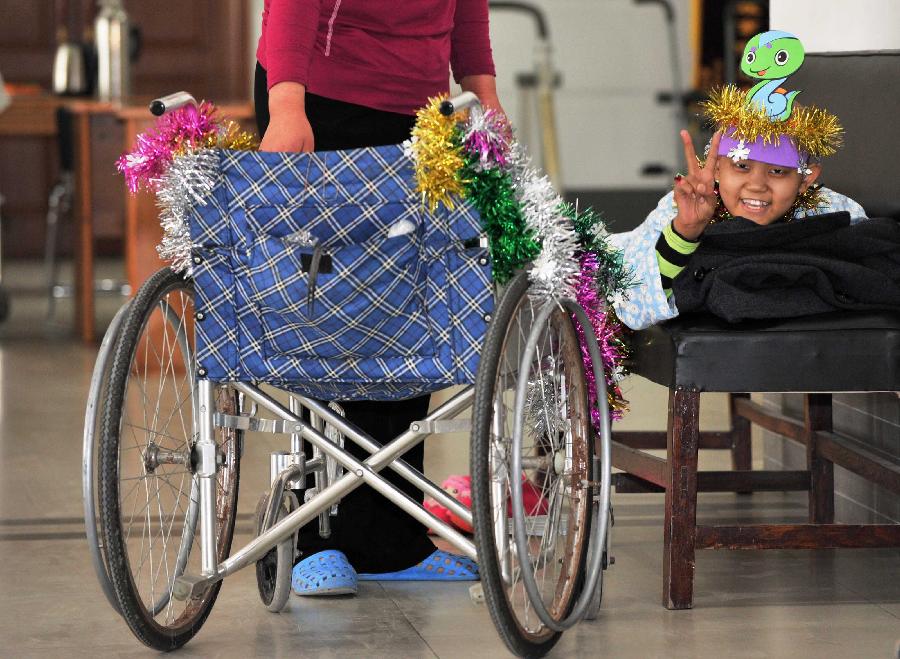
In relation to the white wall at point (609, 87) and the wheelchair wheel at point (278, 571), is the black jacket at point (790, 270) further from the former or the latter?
the white wall at point (609, 87)

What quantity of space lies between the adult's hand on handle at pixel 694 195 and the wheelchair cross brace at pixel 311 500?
491 mm

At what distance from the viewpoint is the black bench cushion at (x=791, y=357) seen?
6.98 ft

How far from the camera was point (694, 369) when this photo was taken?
7.00 ft

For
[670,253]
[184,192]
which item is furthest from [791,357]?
[184,192]

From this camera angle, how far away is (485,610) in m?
2.21

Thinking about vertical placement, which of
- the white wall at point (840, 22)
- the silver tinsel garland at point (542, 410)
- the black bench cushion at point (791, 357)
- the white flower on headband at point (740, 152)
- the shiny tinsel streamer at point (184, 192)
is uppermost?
the white wall at point (840, 22)

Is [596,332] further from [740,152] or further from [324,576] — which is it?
[324,576]

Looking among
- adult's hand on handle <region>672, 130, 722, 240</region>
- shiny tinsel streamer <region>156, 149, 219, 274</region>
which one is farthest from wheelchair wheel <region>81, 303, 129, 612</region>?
adult's hand on handle <region>672, 130, 722, 240</region>

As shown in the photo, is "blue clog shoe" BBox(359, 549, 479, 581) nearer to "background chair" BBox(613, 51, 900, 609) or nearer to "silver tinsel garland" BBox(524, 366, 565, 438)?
"background chair" BBox(613, 51, 900, 609)

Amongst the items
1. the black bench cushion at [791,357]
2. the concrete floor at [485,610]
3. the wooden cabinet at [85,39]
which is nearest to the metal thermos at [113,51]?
the wooden cabinet at [85,39]

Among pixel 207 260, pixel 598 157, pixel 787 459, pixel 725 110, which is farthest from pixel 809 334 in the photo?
pixel 598 157

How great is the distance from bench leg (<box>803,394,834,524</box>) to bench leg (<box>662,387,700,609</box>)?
0.64m

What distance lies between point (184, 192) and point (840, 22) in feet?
6.09

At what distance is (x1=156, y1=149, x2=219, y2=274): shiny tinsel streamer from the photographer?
1.80 meters
